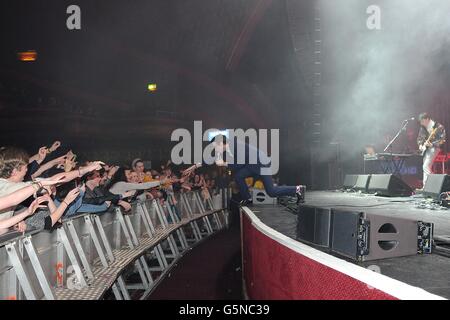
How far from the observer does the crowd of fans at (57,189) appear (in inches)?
118

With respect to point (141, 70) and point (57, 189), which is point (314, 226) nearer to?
point (57, 189)

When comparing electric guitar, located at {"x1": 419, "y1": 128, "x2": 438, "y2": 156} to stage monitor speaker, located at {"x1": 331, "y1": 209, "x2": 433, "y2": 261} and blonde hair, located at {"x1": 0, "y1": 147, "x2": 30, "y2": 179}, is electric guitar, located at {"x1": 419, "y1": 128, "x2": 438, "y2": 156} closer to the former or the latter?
stage monitor speaker, located at {"x1": 331, "y1": 209, "x2": 433, "y2": 261}

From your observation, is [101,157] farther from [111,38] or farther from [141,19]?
[141,19]

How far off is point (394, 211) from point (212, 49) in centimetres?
1024

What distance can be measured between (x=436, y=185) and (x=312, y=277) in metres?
A: 5.67

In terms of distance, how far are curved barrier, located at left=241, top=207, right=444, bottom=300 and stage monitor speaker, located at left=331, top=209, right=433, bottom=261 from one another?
2.05 feet

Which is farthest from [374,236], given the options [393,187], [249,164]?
[393,187]

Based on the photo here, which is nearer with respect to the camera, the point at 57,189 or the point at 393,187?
the point at 57,189

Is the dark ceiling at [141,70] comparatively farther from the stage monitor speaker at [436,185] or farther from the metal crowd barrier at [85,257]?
the metal crowd barrier at [85,257]

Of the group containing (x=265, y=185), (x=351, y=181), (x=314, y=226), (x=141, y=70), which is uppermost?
(x=141, y=70)

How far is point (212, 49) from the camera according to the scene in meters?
14.3

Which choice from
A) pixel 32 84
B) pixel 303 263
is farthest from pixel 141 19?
pixel 303 263

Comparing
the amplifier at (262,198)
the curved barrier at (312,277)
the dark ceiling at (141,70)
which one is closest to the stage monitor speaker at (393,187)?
the amplifier at (262,198)

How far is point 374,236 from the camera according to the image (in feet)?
9.66
